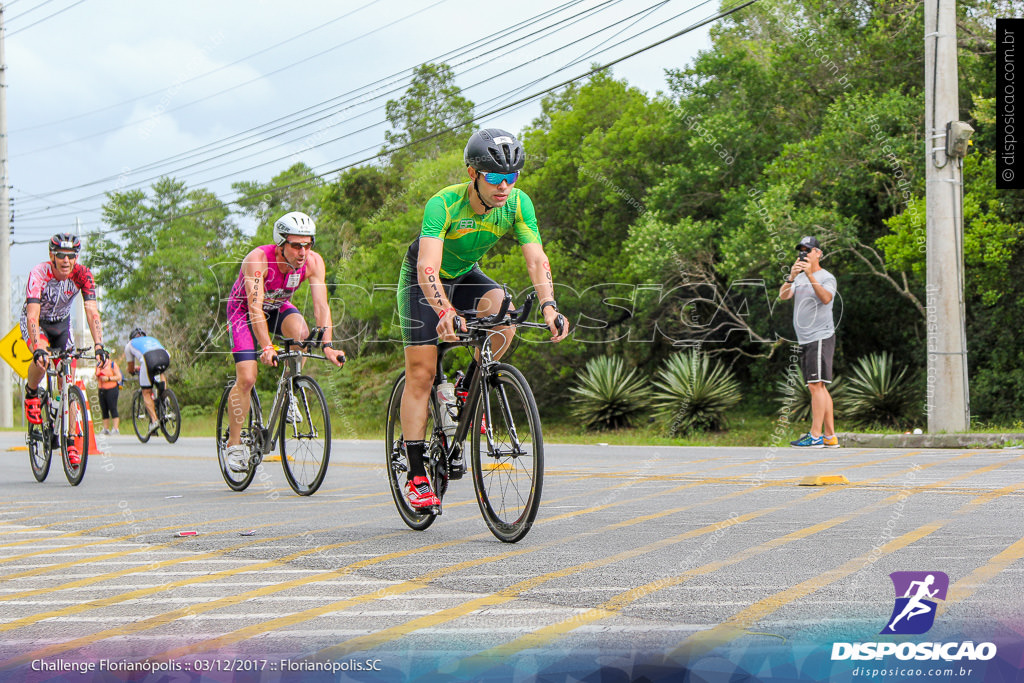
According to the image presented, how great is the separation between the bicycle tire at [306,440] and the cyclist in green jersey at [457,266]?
7.10 ft

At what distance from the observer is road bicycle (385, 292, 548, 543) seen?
519cm

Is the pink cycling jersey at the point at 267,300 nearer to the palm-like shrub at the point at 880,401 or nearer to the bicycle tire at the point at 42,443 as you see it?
→ the bicycle tire at the point at 42,443

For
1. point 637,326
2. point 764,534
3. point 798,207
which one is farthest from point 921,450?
point 637,326

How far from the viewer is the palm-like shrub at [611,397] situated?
19.0 meters

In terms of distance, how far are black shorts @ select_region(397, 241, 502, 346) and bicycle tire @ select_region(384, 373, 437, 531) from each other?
1.16ft

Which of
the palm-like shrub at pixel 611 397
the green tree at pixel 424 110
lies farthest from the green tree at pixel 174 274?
the palm-like shrub at pixel 611 397

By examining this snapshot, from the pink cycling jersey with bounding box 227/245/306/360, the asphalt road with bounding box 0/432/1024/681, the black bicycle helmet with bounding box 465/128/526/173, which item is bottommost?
the asphalt road with bounding box 0/432/1024/681

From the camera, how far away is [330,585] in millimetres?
4402

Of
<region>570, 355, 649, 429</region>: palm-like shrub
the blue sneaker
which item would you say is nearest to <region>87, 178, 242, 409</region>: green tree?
<region>570, 355, 649, 429</region>: palm-like shrub

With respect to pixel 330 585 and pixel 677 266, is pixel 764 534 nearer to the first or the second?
pixel 330 585

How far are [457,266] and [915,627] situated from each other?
10.8 feet

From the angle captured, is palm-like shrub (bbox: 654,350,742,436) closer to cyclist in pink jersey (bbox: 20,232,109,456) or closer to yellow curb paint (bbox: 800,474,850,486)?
yellow curb paint (bbox: 800,474,850,486)

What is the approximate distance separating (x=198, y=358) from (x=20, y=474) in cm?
3456

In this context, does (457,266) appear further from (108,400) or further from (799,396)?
(108,400)
